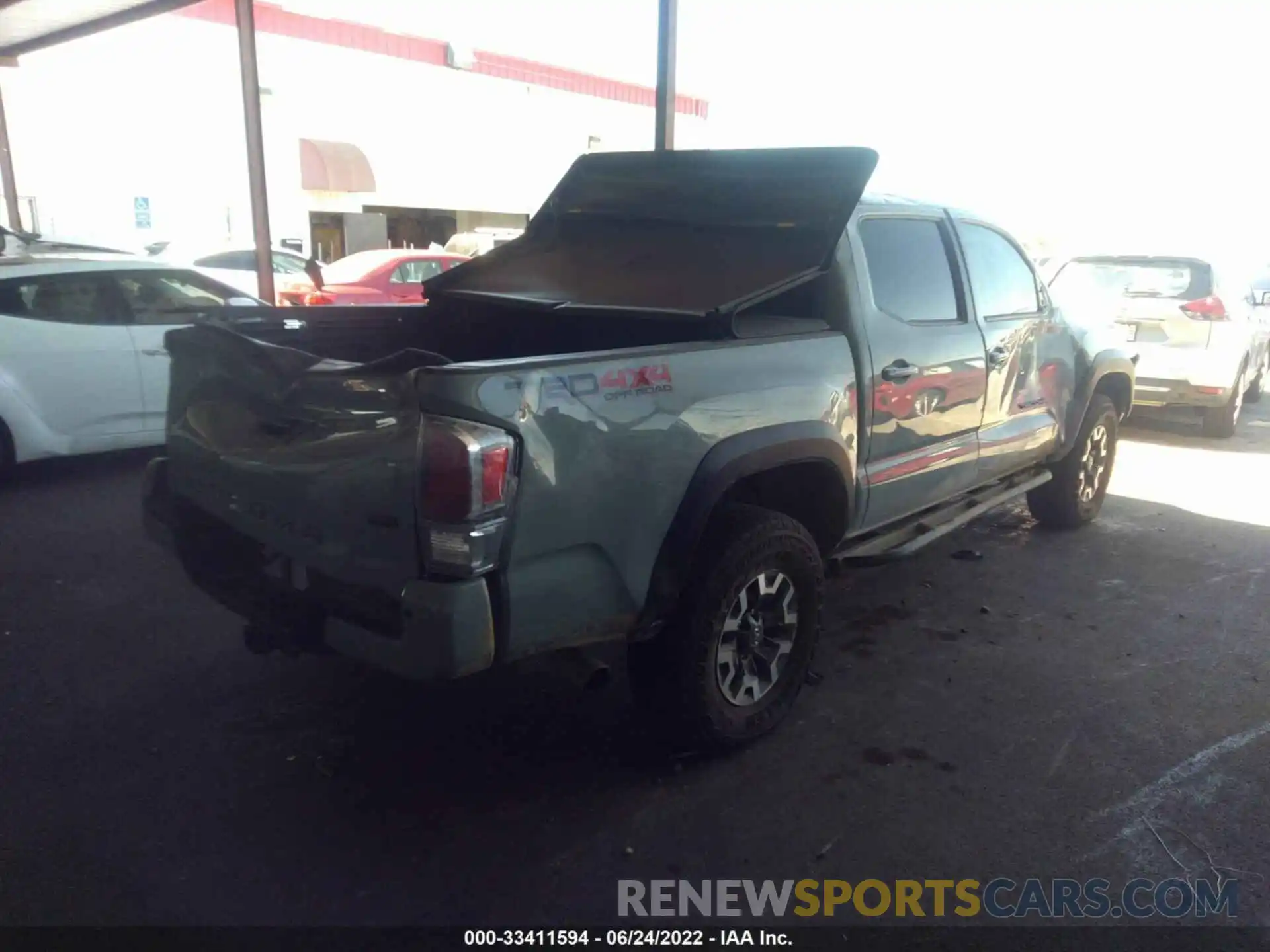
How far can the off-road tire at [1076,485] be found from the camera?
5859 millimetres

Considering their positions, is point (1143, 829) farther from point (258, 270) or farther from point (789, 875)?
point (258, 270)

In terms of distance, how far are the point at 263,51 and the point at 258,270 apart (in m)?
16.1

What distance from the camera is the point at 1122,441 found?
29.9 ft

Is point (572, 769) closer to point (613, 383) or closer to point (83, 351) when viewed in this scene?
point (613, 383)

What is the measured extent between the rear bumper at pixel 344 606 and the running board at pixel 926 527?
1.91 meters

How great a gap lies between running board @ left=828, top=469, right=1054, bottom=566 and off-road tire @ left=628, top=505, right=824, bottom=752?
2.05 feet

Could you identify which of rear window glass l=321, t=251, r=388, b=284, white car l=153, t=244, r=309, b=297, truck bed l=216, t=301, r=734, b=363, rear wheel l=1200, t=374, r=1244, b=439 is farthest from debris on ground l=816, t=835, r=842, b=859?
white car l=153, t=244, r=309, b=297

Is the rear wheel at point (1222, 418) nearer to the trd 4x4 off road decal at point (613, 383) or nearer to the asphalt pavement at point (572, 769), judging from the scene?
the asphalt pavement at point (572, 769)

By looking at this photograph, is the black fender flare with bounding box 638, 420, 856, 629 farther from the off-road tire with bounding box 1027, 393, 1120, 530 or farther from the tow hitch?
the off-road tire with bounding box 1027, 393, 1120, 530

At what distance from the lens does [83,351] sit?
21.3ft

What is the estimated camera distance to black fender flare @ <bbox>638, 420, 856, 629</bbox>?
2.98 meters

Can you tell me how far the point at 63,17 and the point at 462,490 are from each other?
15.6 metres

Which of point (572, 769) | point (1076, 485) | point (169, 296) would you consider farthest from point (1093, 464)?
point (169, 296)

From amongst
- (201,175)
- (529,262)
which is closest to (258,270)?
(529,262)
